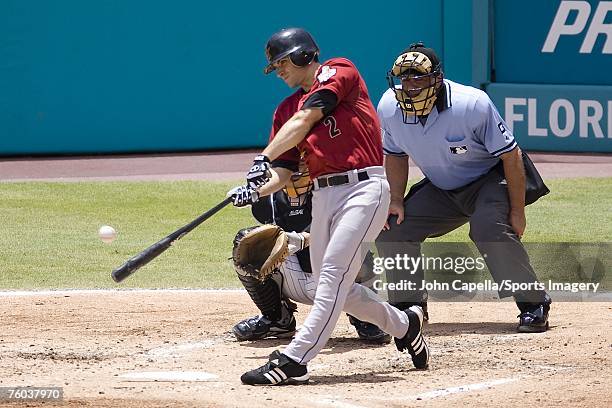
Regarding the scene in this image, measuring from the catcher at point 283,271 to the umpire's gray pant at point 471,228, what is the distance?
1.71 ft

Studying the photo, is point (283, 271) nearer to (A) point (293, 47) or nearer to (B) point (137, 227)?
(A) point (293, 47)

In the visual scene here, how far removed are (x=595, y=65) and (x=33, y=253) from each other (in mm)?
7090

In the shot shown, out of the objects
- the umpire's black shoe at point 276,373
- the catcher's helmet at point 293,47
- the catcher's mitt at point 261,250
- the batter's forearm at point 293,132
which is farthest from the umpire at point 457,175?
the umpire's black shoe at point 276,373

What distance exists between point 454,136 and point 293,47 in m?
1.27

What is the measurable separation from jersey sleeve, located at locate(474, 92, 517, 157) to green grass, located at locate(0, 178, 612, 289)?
2412 mm

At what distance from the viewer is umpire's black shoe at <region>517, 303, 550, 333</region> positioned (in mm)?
6500

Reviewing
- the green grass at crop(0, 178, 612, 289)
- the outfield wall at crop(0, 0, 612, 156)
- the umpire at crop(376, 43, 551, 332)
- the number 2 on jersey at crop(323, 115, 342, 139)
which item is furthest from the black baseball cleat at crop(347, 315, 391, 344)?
the outfield wall at crop(0, 0, 612, 156)

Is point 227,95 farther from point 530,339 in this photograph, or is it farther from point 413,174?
point 530,339

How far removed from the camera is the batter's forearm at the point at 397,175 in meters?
6.96

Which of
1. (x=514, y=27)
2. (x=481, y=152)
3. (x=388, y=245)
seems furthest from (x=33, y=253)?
(x=514, y=27)

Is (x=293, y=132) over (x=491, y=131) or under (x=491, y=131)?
over

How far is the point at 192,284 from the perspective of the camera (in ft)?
26.9

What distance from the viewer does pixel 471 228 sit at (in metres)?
6.60

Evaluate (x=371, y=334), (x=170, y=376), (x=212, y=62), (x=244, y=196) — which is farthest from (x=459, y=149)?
(x=212, y=62)
